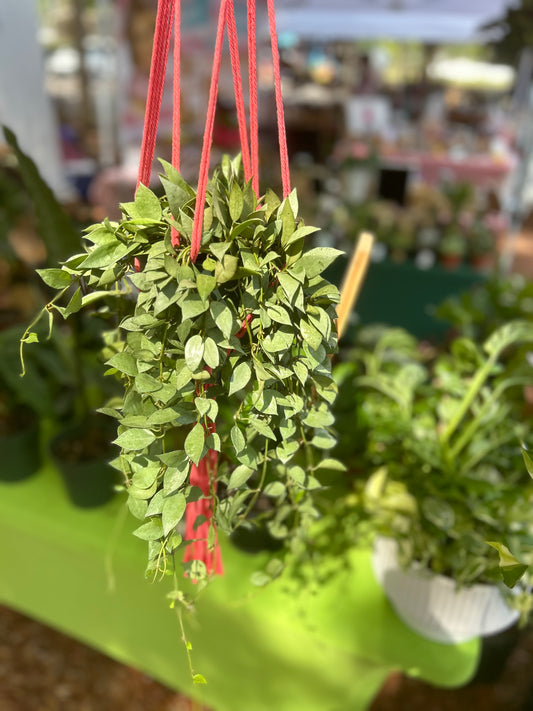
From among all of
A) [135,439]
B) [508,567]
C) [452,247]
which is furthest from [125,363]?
[452,247]

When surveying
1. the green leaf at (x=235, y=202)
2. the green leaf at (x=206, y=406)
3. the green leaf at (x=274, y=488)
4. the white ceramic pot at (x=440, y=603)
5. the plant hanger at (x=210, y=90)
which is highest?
the plant hanger at (x=210, y=90)

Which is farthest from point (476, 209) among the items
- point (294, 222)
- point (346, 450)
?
point (294, 222)

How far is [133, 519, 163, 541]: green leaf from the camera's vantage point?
17.5 inches

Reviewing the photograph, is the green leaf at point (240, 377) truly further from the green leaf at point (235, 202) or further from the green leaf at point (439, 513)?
the green leaf at point (439, 513)

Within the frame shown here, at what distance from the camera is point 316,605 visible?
865mm

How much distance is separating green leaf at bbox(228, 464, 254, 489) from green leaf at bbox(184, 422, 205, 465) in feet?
0.23

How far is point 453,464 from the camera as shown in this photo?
84 centimetres

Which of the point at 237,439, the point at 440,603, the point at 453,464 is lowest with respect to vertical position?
the point at 440,603

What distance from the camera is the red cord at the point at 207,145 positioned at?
1.27 ft

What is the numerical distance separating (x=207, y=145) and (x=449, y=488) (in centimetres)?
60

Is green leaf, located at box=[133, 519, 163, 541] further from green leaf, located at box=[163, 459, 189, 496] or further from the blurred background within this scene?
the blurred background

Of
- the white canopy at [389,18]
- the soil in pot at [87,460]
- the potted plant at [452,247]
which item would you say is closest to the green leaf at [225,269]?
the soil in pot at [87,460]

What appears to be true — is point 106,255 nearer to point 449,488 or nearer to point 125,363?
point 125,363

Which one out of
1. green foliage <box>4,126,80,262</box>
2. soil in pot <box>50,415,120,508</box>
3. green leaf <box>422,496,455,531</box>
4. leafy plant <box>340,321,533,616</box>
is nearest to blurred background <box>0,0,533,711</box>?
green foliage <box>4,126,80,262</box>
